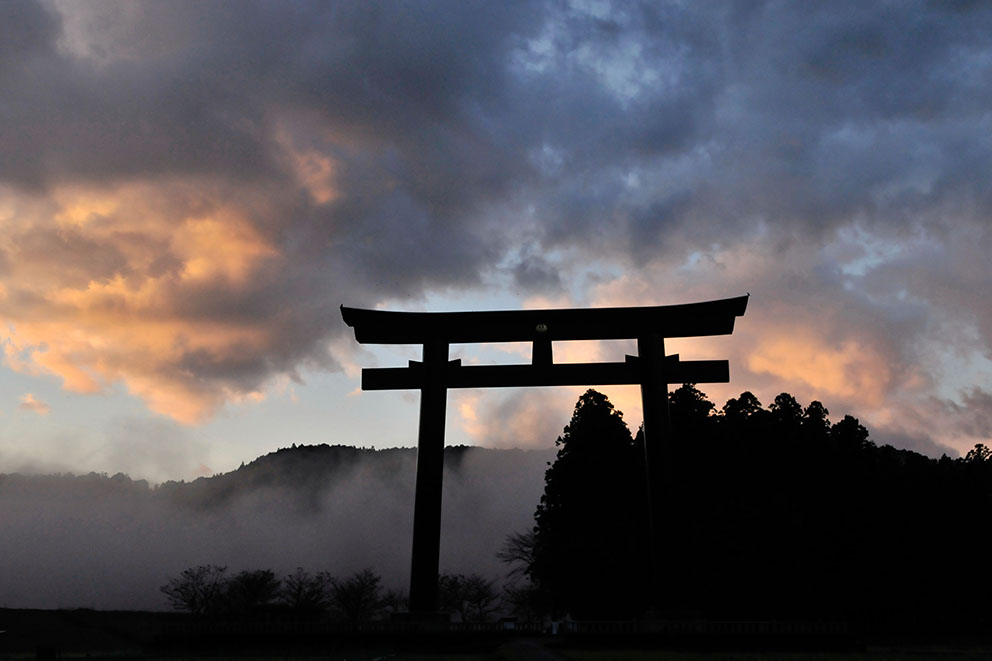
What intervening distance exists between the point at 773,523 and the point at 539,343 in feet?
35.5

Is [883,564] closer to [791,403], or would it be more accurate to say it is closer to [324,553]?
[791,403]

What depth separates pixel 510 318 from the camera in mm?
17797

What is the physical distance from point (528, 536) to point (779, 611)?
17290mm

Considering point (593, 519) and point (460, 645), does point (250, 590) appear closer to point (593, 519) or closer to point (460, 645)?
point (593, 519)

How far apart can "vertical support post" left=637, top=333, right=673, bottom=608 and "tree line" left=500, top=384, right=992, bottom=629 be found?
18.1 ft

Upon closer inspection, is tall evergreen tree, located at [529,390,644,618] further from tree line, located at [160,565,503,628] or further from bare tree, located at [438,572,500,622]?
bare tree, located at [438,572,500,622]

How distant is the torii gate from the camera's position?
17.2 metres

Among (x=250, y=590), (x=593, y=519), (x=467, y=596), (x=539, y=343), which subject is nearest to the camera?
(x=539, y=343)

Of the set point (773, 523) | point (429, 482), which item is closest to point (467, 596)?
point (773, 523)

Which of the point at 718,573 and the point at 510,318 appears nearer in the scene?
the point at 510,318

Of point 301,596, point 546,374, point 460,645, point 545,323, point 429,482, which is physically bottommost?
point 460,645

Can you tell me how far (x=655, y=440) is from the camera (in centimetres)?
1653

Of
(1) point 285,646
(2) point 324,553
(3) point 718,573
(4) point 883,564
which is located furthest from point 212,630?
(2) point 324,553

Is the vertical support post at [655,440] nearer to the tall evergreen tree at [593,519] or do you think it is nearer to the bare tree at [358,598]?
the tall evergreen tree at [593,519]
